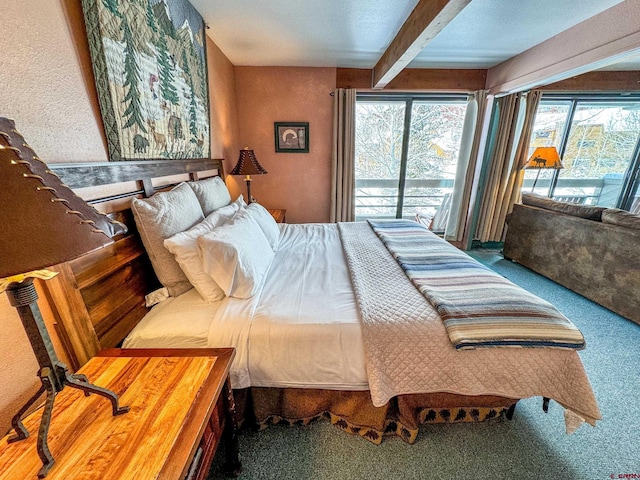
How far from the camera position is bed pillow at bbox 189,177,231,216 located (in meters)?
1.77

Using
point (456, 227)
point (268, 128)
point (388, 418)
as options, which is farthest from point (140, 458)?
point (456, 227)

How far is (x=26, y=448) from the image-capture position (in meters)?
0.64

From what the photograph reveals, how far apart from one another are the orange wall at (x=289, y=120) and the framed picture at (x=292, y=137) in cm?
6

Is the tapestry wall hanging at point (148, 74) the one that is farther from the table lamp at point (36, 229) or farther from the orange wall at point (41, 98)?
the table lamp at point (36, 229)

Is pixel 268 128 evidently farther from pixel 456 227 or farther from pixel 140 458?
pixel 140 458

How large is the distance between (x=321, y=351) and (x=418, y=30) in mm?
2153

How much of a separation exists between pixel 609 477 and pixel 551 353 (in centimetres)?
62

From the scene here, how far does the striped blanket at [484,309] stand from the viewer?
1087mm

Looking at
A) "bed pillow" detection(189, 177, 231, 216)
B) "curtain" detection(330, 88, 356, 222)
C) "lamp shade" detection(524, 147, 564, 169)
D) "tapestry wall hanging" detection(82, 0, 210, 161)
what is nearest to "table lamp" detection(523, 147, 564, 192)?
"lamp shade" detection(524, 147, 564, 169)

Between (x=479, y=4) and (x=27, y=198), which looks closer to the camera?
(x=27, y=198)

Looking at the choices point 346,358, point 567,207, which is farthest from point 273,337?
point 567,207

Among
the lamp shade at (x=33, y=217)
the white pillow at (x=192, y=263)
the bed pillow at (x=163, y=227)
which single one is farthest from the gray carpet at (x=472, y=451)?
the lamp shade at (x=33, y=217)

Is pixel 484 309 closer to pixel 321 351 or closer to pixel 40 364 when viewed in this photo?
pixel 321 351

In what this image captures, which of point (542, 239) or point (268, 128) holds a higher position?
point (268, 128)
